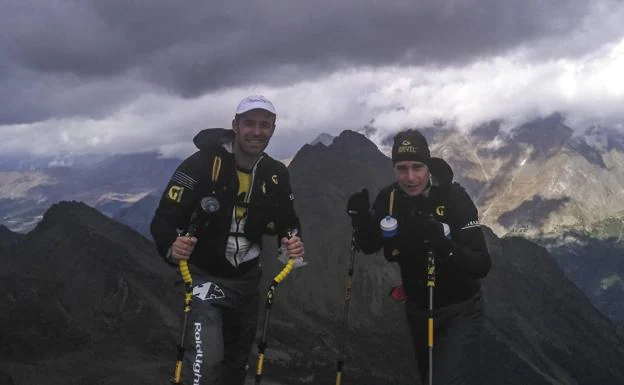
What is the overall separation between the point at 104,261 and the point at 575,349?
425 ft

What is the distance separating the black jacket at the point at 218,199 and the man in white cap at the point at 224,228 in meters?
0.02

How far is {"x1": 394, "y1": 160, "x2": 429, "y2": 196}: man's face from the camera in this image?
31.9ft

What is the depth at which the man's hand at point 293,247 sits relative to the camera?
9.48m

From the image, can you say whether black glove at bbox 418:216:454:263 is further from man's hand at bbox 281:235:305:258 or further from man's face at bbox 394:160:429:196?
man's hand at bbox 281:235:305:258

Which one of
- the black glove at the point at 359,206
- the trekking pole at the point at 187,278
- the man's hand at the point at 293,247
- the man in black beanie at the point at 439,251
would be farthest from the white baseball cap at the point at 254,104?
the man in black beanie at the point at 439,251

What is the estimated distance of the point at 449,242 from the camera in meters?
9.16

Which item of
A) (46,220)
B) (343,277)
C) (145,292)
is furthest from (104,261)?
(343,277)

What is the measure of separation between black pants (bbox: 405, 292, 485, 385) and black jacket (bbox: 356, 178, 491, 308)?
19 centimetres

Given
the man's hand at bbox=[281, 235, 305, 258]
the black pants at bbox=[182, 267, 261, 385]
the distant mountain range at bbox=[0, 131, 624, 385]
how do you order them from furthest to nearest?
the distant mountain range at bbox=[0, 131, 624, 385] → the man's hand at bbox=[281, 235, 305, 258] → the black pants at bbox=[182, 267, 261, 385]

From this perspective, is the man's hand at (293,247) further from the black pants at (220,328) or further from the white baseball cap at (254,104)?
the white baseball cap at (254,104)

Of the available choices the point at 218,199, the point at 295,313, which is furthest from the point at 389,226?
the point at 295,313

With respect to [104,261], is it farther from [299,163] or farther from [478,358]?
[299,163]

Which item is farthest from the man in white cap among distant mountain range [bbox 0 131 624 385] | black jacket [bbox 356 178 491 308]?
distant mountain range [bbox 0 131 624 385]

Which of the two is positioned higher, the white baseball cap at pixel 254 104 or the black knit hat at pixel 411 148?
the white baseball cap at pixel 254 104
